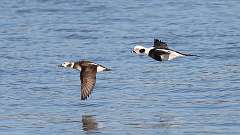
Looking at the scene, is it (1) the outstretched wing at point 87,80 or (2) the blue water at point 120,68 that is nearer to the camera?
(2) the blue water at point 120,68

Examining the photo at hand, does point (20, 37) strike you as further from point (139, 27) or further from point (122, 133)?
point (122, 133)

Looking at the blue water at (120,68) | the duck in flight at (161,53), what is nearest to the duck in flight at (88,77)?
the blue water at (120,68)

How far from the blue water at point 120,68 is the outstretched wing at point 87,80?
0.27 metres

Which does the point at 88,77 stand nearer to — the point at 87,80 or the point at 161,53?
the point at 87,80

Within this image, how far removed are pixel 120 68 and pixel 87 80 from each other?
322cm

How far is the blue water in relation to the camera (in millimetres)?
12172

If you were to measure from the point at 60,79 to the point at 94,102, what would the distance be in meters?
2.03

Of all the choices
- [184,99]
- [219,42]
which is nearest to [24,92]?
[184,99]

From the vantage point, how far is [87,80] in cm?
1309

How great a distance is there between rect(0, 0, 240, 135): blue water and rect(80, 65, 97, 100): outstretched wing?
27cm

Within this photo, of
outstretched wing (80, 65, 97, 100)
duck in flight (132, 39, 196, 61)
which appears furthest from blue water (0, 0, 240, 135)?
duck in flight (132, 39, 196, 61)

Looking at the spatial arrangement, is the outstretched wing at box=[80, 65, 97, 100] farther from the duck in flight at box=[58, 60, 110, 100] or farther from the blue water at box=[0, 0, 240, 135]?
the blue water at box=[0, 0, 240, 135]

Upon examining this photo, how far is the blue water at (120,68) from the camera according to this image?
39.9 ft

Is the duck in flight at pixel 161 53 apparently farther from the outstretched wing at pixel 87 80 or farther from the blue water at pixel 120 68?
the outstretched wing at pixel 87 80
